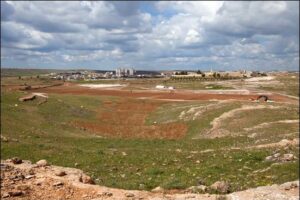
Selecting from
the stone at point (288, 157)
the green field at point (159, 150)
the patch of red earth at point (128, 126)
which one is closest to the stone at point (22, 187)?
the green field at point (159, 150)

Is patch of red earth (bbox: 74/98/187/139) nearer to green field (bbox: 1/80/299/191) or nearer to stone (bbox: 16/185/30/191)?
green field (bbox: 1/80/299/191)

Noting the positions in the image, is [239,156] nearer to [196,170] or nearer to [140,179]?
[196,170]

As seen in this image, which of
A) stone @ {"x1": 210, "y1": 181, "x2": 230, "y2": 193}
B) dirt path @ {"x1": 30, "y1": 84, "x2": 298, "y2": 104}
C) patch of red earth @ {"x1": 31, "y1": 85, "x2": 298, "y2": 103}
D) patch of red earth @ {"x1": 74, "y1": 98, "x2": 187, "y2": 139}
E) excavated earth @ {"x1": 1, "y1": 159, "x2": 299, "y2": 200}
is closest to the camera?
excavated earth @ {"x1": 1, "y1": 159, "x2": 299, "y2": 200}

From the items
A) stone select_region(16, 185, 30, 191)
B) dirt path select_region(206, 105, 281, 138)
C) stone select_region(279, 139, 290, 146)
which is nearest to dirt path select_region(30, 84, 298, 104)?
dirt path select_region(206, 105, 281, 138)

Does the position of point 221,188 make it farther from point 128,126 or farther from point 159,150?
point 128,126

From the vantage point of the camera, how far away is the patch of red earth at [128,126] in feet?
156

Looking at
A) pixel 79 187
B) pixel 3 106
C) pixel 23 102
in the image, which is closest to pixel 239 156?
pixel 79 187

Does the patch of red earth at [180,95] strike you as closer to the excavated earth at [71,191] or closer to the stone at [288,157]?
the stone at [288,157]

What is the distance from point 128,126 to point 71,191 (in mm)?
37274

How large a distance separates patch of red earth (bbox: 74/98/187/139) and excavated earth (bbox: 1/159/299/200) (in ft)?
93.2

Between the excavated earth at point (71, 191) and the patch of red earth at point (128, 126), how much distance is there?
93.2 ft

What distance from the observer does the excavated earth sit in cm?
1443

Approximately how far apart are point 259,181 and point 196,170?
11.2ft

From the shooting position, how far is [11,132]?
39656mm
